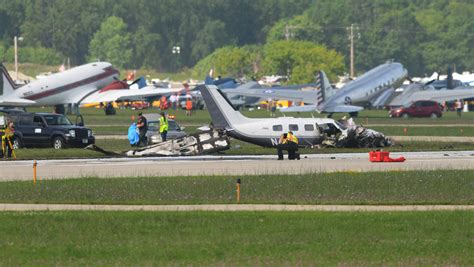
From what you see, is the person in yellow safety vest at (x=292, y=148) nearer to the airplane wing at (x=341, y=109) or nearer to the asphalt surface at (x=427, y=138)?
the asphalt surface at (x=427, y=138)

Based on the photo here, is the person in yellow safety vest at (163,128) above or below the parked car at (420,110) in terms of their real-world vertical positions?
above

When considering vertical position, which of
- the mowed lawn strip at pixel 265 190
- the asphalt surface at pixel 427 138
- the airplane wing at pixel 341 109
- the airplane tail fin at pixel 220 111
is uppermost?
the airplane tail fin at pixel 220 111

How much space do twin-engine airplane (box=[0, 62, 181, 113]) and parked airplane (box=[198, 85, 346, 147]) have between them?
4527cm

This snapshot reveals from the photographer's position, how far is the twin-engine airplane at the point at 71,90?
10262 cm

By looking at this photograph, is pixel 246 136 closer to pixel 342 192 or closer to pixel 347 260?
pixel 342 192

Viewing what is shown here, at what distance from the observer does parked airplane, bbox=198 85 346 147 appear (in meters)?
57.8

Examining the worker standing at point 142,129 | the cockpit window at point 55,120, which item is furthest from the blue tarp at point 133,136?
the cockpit window at point 55,120

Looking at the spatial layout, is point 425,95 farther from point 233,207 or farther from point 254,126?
point 233,207

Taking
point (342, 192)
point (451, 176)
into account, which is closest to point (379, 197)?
point (342, 192)

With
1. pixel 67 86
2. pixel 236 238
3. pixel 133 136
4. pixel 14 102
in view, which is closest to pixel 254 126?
pixel 133 136

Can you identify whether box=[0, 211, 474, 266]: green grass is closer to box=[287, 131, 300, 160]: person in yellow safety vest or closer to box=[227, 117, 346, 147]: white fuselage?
box=[287, 131, 300, 160]: person in yellow safety vest

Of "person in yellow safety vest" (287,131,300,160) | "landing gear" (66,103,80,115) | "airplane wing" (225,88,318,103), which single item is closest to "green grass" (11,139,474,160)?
"person in yellow safety vest" (287,131,300,160)

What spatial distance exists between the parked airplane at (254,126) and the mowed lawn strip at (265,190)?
1478 centimetres

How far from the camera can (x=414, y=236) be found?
94.2 feet
